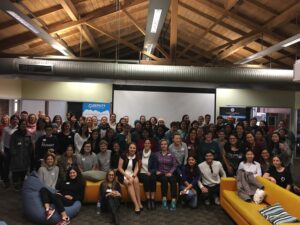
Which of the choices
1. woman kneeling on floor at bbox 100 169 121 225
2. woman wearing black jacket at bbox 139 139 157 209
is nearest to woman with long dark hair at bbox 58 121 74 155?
woman kneeling on floor at bbox 100 169 121 225

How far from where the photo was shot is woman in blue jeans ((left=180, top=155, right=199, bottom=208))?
5473 millimetres

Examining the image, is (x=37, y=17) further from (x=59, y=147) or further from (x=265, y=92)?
(x=265, y=92)

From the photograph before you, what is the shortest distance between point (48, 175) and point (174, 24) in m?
4.13

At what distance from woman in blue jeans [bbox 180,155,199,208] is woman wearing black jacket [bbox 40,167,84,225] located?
5.84 feet

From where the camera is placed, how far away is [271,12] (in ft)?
21.7

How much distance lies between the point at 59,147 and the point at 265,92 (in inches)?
308

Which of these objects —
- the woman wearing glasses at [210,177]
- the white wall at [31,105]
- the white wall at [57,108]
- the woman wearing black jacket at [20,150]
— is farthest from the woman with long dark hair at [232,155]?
the white wall at [31,105]

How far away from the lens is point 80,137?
619 centimetres

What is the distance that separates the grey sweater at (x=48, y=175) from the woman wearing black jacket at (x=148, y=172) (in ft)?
4.89

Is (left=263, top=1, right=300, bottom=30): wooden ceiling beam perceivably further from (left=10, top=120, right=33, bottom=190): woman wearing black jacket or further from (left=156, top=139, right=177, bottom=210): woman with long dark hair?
(left=10, top=120, right=33, bottom=190): woman wearing black jacket

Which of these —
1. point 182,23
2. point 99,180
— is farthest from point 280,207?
point 182,23

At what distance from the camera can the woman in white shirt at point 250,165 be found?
5.52 m

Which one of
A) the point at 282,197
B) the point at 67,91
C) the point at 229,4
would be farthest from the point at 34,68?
the point at 282,197

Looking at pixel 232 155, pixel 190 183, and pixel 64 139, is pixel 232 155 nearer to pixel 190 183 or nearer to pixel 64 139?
pixel 190 183
